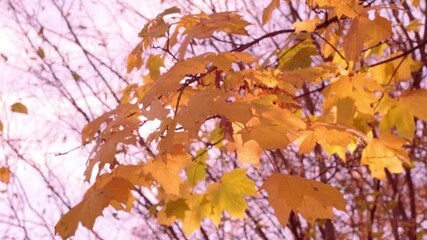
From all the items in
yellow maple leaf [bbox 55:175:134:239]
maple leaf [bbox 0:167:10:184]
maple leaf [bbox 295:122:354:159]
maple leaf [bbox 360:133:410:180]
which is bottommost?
yellow maple leaf [bbox 55:175:134:239]

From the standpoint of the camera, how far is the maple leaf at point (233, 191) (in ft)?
6.86

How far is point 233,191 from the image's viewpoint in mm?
2137

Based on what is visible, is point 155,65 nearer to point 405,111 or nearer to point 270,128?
point 270,128

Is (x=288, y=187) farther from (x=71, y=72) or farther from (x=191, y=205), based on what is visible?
(x=71, y=72)

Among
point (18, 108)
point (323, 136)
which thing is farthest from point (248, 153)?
point (18, 108)

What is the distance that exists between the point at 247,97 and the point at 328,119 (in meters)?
0.90

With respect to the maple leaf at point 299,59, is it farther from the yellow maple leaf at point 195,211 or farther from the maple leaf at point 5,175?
the maple leaf at point 5,175

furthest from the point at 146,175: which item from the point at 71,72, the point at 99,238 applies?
the point at 71,72

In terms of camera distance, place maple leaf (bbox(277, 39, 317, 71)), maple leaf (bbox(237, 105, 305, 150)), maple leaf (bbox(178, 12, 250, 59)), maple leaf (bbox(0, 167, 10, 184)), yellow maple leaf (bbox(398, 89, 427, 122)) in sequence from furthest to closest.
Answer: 1. maple leaf (bbox(0, 167, 10, 184))
2. maple leaf (bbox(277, 39, 317, 71))
3. yellow maple leaf (bbox(398, 89, 427, 122))
4. maple leaf (bbox(178, 12, 250, 59))
5. maple leaf (bbox(237, 105, 305, 150))

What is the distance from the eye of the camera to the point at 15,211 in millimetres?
3629

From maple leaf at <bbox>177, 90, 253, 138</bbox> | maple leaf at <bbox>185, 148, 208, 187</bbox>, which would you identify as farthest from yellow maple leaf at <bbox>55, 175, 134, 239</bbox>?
maple leaf at <bbox>185, 148, 208, 187</bbox>

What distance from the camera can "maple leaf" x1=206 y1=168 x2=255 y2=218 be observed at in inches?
82.3

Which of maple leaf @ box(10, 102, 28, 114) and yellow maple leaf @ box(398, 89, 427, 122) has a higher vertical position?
maple leaf @ box(10, 102, 28, 114)

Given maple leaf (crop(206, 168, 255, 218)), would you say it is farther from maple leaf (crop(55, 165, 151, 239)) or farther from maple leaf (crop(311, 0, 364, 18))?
maple leaf (crop(311, 0, 364, 18))
